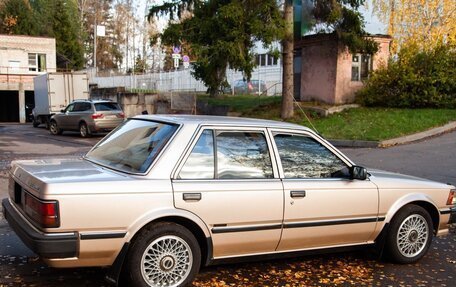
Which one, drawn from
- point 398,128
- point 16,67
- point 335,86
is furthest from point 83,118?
point 16,67

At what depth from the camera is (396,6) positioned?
31.6m

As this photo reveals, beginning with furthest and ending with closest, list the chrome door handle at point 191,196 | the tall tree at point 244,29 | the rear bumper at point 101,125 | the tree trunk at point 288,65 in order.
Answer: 1. the rear bumper at point 101,125
2. the tree trunk at point 288,65
3. the tall tree at point 244,29
4. the chrome door handle at point 191,196

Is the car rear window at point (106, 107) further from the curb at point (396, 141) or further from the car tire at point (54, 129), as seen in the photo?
the curb at point (396, 141)

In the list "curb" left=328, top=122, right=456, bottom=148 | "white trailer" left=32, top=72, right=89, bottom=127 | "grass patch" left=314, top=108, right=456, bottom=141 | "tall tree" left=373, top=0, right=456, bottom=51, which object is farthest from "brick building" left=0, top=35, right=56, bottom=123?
"curb" left=328, top=122, right=456, bottom=148

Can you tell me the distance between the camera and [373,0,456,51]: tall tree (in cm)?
2897

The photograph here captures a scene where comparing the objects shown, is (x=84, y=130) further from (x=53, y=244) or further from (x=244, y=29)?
(x=53, y=244)

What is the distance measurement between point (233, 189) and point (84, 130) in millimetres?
17653

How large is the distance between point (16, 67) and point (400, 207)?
4703 centimetres

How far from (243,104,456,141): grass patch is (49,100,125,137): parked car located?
6740 mm

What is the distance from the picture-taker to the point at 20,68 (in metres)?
46.5

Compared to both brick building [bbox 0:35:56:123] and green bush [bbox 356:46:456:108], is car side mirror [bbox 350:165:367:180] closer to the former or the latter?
green bush [bbox 356:46:456:108]

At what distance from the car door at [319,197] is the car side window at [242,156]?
0.53 ft

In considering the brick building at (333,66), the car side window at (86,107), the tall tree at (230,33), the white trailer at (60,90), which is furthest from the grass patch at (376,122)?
the white trailer at (60,90)

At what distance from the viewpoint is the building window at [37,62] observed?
47.3 meters
